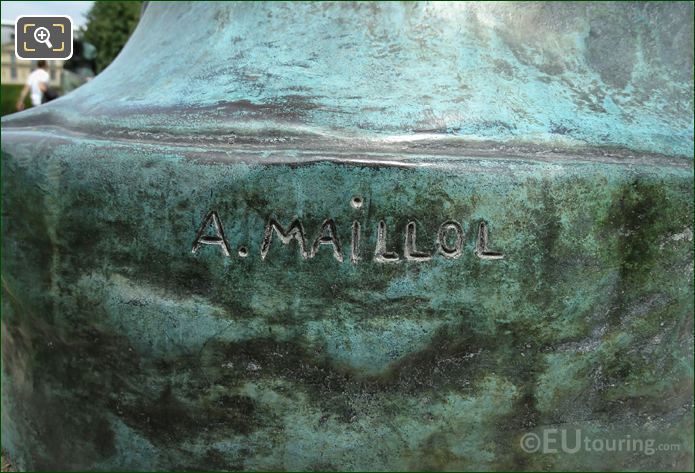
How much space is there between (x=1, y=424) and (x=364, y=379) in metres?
1.18

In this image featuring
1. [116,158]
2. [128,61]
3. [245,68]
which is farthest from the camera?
[128,61]

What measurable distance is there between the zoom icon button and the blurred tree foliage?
24.3ft

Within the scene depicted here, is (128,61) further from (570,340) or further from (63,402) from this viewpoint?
(570,340)

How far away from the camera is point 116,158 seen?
157 centimetres

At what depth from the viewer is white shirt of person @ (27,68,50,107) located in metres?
3.95

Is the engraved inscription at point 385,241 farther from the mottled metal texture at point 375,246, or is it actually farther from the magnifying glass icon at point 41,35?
the magnifying glass icon at point 41,35

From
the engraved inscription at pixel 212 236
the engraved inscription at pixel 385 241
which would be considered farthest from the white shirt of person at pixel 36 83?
the engraved inscription at pixel 385 241

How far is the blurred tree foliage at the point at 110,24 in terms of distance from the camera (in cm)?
896

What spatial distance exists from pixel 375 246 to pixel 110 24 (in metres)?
8.82

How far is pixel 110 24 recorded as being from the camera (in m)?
9.28

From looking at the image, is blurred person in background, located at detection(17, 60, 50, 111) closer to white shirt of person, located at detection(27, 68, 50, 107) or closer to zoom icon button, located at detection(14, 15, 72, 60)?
white shirt of person, located at detection(27, 68, 50, 107)

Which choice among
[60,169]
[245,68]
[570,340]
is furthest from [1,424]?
[570,340]

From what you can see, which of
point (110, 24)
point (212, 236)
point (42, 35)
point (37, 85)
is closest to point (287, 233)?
point (212, 236)

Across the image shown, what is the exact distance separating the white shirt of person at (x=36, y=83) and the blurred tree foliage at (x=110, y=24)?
481cm
